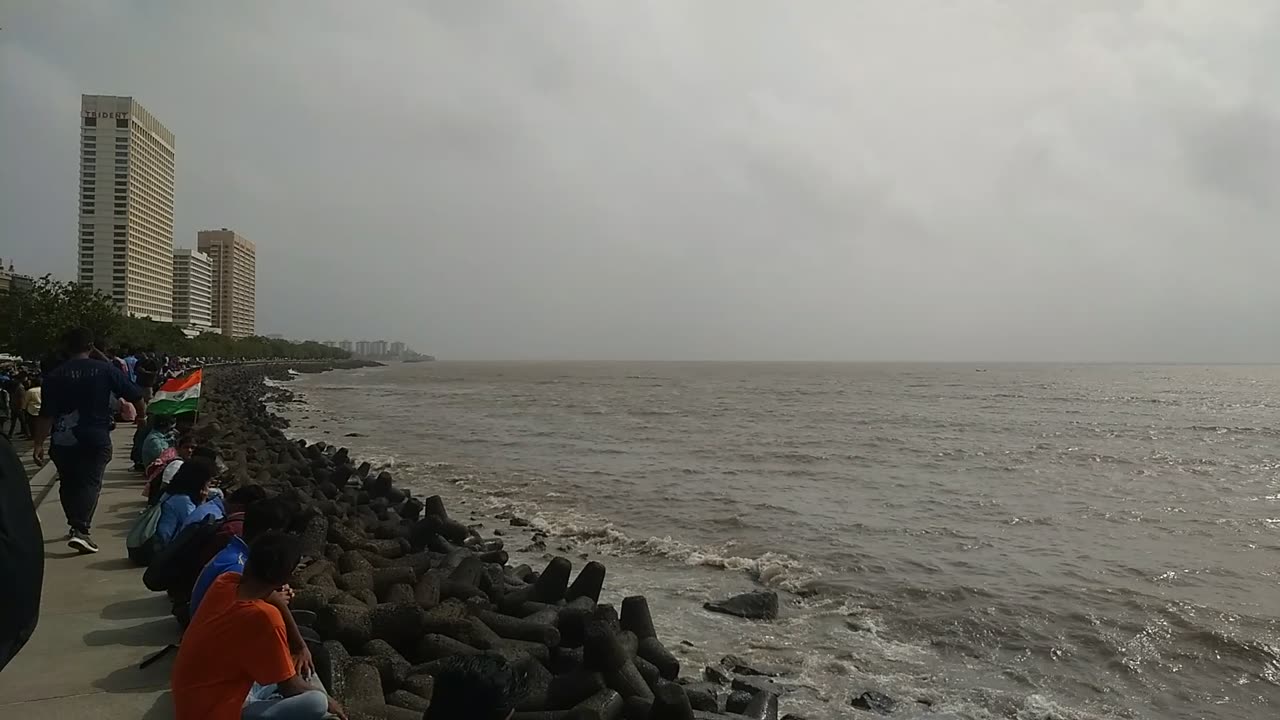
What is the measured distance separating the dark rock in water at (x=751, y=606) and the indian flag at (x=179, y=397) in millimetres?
7168

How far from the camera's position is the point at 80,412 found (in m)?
6.82

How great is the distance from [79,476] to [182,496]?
5.87 feet

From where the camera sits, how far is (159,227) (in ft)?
462

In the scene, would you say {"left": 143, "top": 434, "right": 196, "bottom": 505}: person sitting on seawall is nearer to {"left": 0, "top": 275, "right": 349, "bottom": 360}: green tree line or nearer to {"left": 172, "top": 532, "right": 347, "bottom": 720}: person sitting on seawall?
{"left": 172, "top": 532, "right": 347, "bottom": 720}: person sitting on seawall

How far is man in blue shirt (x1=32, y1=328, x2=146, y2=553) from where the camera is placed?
22.3 feet

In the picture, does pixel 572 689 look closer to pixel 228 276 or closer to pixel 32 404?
pixel 32 404

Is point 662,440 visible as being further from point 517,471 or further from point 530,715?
point 530,715

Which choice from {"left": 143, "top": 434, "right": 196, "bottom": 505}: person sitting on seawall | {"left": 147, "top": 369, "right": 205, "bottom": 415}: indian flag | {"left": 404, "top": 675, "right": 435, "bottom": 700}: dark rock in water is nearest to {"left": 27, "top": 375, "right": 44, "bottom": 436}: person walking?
{"left": 147, "top": 369, "right": 205, "bottom": 415}: indian flag

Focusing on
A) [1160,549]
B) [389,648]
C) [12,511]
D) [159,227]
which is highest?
[159,227]

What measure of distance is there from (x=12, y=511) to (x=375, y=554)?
301 inches

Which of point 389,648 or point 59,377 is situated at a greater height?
point 59,377

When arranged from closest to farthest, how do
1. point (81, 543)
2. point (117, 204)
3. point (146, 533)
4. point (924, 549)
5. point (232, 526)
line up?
point (232, 526) → point (146, 533) → point (81, 543) → point (924, 549) → point (117, 204)

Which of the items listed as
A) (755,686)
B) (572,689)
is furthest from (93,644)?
(755,686)

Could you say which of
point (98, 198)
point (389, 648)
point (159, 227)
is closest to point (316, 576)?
point (389, 648)
